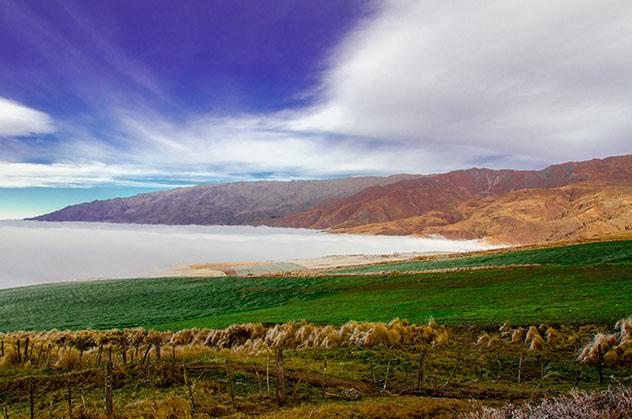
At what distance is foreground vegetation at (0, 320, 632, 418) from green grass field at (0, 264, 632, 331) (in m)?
3.30

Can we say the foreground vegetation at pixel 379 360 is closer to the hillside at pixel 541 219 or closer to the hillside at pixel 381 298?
the hillside at pixel 381 298

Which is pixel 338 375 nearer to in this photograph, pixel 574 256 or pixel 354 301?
pixel 354 301

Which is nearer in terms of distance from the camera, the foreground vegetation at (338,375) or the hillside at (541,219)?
the foreground vegetation at (338,375)

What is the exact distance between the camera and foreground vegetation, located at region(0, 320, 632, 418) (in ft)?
30.8

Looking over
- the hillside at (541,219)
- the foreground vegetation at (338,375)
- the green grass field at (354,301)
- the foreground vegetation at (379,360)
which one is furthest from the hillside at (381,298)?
the hillside at (541,219)

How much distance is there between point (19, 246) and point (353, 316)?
126 meters

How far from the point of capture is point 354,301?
29656 mm

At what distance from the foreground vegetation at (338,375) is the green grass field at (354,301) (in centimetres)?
330

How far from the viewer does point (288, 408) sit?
9508 mm

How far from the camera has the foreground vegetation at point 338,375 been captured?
9375mm

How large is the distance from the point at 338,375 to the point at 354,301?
57.8 feet

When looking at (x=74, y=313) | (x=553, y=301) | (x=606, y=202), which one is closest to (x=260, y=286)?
(x=74, y=313)

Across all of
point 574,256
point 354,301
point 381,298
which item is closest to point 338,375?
point 381,298

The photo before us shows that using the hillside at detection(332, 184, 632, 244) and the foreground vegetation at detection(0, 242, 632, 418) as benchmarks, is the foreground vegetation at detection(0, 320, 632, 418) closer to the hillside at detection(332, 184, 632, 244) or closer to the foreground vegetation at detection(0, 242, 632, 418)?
the foreground vegetation at detection(0, 242, 632, 418)
